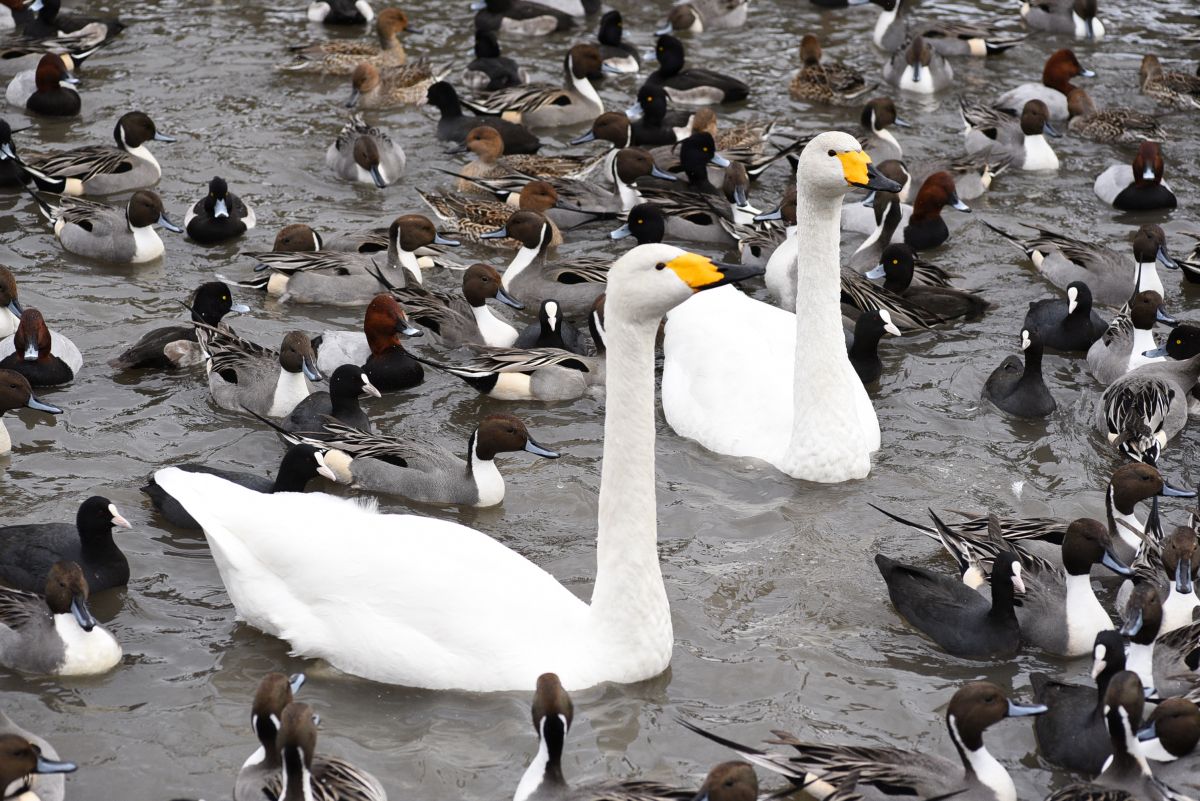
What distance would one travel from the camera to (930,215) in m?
12.0

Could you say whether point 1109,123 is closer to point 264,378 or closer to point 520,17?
point 520,17

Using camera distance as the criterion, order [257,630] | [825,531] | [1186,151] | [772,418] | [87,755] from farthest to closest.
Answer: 1. [1186,151]
2. [772,418]
3. [825,531]
4. [257,630]
5. [87,755]

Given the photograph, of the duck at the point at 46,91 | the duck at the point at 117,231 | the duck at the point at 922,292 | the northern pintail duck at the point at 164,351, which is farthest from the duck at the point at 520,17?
the northern pintail duck at the point at 164,351

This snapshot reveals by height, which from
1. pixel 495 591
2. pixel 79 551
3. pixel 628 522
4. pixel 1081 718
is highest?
pixel 628 522

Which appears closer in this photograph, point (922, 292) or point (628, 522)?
point (628, 522)

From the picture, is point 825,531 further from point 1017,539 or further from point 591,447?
point 591,447

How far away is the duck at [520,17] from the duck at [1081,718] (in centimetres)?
1134

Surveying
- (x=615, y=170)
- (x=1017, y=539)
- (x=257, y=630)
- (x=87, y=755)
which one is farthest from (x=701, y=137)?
(x=87, y=755)

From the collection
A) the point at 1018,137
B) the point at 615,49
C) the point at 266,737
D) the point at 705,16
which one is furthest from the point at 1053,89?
the point at 266,737

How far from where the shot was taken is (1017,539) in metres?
7.86

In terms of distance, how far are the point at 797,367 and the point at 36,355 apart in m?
4.43

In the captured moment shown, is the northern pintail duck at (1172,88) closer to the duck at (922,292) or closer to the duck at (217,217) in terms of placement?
the duck at (922,292)

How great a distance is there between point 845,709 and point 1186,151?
347 inches

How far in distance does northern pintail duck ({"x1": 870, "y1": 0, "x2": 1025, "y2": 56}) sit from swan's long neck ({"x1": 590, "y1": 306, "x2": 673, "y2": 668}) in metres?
10.3
